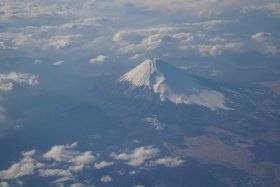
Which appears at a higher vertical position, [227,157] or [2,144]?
[2,144]

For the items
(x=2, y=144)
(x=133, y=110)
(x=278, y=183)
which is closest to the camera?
(x=278, y=183)

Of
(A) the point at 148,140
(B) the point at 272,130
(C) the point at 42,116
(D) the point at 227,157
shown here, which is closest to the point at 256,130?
(B) the point at 272,130

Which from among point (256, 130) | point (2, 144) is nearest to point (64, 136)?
point (2, 144)

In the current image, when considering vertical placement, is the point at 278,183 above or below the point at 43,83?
below

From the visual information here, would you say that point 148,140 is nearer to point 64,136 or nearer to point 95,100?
point 64,136

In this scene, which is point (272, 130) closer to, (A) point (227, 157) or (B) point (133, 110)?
(A) point (227, 157)

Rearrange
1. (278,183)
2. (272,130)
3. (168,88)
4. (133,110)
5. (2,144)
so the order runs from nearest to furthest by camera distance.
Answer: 1. (278,183)
2. (2,144)
3. (272,130)
4. (133,110)
5. (168,88)

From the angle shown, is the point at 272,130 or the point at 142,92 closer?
the point at 272,130
